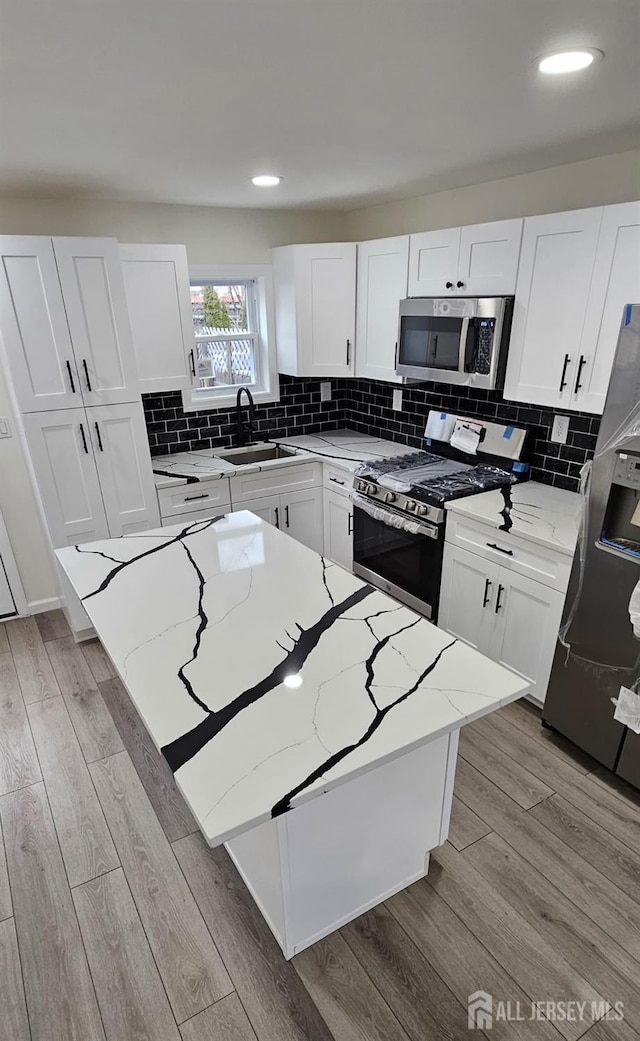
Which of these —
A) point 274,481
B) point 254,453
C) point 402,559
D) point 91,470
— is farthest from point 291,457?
point 91,470

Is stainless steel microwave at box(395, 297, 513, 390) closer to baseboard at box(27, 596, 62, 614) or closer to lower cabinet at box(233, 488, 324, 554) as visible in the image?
lower cabinet at box(233, 488, 324, 554)

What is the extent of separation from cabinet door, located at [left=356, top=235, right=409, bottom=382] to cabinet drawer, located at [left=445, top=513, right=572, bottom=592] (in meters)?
1.12

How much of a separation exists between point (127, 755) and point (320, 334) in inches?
107

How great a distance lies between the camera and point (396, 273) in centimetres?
317

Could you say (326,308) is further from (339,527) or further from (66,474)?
(66,474)

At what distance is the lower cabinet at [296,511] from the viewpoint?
3.57m

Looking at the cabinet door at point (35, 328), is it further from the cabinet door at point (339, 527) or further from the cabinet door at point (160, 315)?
the cabinet door at point (339, 527)

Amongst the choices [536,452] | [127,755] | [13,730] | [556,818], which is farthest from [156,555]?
[536,452]

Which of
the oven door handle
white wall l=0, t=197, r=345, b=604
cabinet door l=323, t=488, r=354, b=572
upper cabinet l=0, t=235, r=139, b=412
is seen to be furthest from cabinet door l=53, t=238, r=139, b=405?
the oven door handle

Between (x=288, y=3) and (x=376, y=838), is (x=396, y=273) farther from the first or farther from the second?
(x=376, y=838)

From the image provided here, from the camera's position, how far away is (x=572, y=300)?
7.64ft

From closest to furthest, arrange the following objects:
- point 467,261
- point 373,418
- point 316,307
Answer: point 467,261
point 316,307
point 373,418

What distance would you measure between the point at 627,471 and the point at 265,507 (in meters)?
2.22

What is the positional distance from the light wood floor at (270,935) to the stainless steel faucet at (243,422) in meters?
2.19
